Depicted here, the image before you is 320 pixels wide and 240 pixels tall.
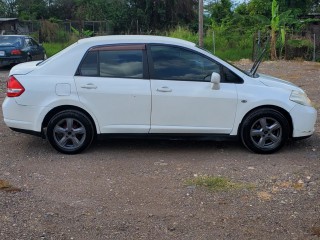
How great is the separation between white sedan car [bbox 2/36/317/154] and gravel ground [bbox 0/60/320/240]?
338 millimetres

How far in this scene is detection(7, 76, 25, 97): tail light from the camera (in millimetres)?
6562

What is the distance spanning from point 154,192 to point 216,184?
736 mm

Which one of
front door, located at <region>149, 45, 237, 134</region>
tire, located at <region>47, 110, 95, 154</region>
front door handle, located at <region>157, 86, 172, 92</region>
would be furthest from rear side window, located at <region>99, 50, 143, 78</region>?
tire, located at <region>47, 110, 95, 154</region>

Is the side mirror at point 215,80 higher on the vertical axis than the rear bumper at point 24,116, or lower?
higher

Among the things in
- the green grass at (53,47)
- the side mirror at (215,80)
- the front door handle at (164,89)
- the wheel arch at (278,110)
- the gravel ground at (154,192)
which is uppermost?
the green grass at (53,47)

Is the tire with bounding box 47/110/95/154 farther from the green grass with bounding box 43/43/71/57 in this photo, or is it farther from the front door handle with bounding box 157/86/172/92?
the green grass with bounding box 43/43/71/57

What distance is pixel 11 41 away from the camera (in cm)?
1794

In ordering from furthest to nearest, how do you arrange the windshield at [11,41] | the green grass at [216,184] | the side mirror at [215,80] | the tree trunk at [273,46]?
1. the tree trunk at [273,46]
2. the windshield at [11,41]
3. the side mirror at [215,80]
4. the green grass at [216,184]

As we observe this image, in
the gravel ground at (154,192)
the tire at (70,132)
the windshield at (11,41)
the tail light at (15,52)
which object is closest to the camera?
the gravel ground at (154,192)

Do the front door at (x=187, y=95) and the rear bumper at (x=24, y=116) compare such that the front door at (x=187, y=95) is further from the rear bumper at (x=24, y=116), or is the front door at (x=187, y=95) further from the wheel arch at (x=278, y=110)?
the rear bumper at (x=24, y=116)

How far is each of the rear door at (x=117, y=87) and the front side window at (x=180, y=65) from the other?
0.61 feet

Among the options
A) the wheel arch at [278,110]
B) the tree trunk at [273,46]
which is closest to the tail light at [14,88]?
the wheel arch at [278,110]

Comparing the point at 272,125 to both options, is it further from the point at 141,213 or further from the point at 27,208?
the point at 27,208

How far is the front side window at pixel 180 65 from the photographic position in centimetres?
661
